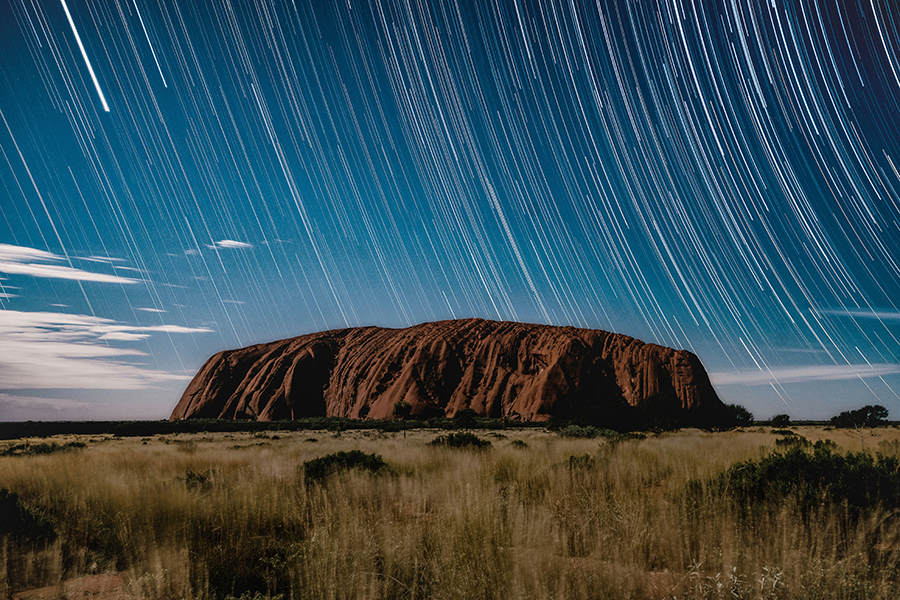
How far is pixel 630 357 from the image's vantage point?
8212 centimetres

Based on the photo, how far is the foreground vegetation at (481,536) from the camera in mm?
4062

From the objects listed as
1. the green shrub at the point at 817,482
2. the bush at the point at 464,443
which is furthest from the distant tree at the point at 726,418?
the green shrub at the point at 817,482

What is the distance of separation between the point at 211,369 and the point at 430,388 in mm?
47402

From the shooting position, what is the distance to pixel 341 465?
1027 cm

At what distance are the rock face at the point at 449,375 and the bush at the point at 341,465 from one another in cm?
5717

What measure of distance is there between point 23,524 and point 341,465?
17.1ft

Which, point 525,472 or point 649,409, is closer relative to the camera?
point 525,472

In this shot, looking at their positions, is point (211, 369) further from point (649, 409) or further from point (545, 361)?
point (649, 409)

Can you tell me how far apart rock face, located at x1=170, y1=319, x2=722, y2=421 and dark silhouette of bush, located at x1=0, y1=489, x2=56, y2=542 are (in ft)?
205

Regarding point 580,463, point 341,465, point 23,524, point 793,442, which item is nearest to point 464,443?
point 580,463

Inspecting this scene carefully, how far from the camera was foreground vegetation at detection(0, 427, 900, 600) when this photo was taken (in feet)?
13.3

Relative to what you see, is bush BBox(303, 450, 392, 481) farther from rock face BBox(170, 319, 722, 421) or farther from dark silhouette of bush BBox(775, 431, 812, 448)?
rock face BBox(170, 319, 722, 421)

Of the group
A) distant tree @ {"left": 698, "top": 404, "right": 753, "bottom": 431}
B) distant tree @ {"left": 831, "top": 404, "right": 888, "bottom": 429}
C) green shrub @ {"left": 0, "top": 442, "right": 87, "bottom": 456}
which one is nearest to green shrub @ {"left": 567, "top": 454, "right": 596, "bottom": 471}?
green shrub @ {"left": 0, "top": 442, "right": 87, "bottom": 456}

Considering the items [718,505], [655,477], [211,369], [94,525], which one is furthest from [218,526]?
[211,369]
